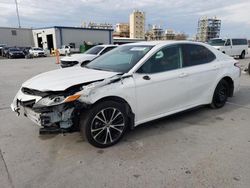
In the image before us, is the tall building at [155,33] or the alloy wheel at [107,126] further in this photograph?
the tall building at [155,33]

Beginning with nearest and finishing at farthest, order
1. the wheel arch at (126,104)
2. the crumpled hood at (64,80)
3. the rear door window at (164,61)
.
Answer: the crumpled hood at (64,80) < the wheel arch at (126,104) < the rear door window at (164,61)

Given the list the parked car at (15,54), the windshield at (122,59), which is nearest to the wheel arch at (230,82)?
the windshield at (122,59)

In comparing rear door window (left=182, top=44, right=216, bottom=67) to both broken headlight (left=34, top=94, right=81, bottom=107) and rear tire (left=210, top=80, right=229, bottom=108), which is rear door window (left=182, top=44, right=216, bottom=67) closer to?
rear tire (left=210, top=80, right=229, bottom=108)

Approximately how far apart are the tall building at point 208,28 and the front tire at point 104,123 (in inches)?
3134

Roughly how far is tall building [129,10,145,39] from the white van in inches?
3160

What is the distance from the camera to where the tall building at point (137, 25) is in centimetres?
9662

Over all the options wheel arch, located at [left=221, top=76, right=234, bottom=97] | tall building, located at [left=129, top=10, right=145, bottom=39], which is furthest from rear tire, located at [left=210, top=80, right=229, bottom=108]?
tall building, located at [left=129, top=10, right=145, bottom=39]

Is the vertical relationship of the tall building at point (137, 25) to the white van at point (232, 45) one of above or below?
above

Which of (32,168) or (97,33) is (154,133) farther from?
(97,33)

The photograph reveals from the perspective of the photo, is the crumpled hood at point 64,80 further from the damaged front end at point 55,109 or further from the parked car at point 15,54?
the parked car at point 15,54

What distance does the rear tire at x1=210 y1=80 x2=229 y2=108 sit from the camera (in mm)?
4676

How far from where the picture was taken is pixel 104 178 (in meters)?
2.50

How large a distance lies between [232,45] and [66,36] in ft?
102

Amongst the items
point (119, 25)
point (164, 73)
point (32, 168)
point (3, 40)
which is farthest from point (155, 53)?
point (119, 25)
